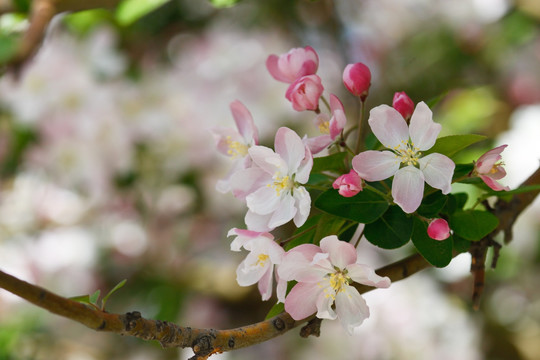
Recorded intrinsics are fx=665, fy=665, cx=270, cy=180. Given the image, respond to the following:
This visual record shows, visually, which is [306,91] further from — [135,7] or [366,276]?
[135,7]

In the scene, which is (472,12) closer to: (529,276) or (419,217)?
(529,276)

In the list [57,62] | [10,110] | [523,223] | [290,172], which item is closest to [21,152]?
[10,110]

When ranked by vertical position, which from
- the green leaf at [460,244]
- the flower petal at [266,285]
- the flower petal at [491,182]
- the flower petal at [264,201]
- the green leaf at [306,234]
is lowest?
the flower petal at [266,285]

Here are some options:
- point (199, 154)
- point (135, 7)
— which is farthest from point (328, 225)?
point (199, 154)

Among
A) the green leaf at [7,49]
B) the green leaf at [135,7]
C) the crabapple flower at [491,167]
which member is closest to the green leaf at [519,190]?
the crabapple flower at [491,167]

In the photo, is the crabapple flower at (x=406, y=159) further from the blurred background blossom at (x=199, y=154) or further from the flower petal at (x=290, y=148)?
the blurred background blossom at (x=199, y=154)

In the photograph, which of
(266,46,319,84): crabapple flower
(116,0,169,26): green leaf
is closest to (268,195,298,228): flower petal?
(266,46,319,84): crabapple flower

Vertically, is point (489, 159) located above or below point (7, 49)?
above
